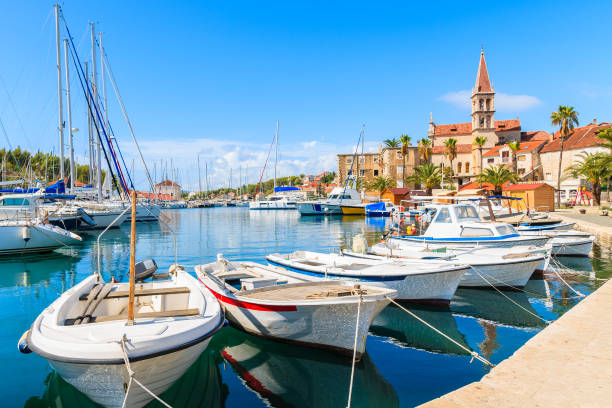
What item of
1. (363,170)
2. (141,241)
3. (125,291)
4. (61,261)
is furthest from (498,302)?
(363,170)

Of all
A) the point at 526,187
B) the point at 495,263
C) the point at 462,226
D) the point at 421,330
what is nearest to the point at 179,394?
A: the point at 421,330

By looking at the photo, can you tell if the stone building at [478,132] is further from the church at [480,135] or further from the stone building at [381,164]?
the stone building at [381,164]

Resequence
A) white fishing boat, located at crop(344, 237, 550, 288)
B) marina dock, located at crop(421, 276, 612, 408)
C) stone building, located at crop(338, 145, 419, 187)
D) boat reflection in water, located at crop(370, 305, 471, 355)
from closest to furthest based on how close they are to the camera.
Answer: marina dock, located at crop(421, 276, 612, 408)
boat reflection in water, located at crop(370, 305, 471, 355)
white fishing boat, located at crop(344, 237, 550, 288)
stone building, located at crop(338, 145, 419, 187)

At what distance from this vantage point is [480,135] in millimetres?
78750

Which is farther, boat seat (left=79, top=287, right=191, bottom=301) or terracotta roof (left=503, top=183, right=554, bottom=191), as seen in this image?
terracotta roof (left=503, top=183, right=554, bottom=191)

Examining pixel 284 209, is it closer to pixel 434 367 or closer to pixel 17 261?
pixel 17 261

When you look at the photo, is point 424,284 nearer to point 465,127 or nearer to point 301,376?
point 301,376

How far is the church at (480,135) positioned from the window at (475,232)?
64.3 meters

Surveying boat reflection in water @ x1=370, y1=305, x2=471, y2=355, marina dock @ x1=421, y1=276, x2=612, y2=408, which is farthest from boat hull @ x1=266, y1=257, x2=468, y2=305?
marina dock @ x1=421, y1=276, x2=612, y2=408

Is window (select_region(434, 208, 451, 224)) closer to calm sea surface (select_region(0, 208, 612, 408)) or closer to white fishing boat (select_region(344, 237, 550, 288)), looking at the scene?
white fishing boat (select_region(344, 237, 550, 288))

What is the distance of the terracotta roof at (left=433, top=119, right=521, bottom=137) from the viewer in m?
82.4

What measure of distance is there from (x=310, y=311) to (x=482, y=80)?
3479 inches

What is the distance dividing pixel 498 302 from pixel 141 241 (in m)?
27.0

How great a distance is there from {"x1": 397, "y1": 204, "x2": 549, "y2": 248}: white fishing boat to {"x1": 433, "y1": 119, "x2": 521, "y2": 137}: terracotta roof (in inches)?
2906
